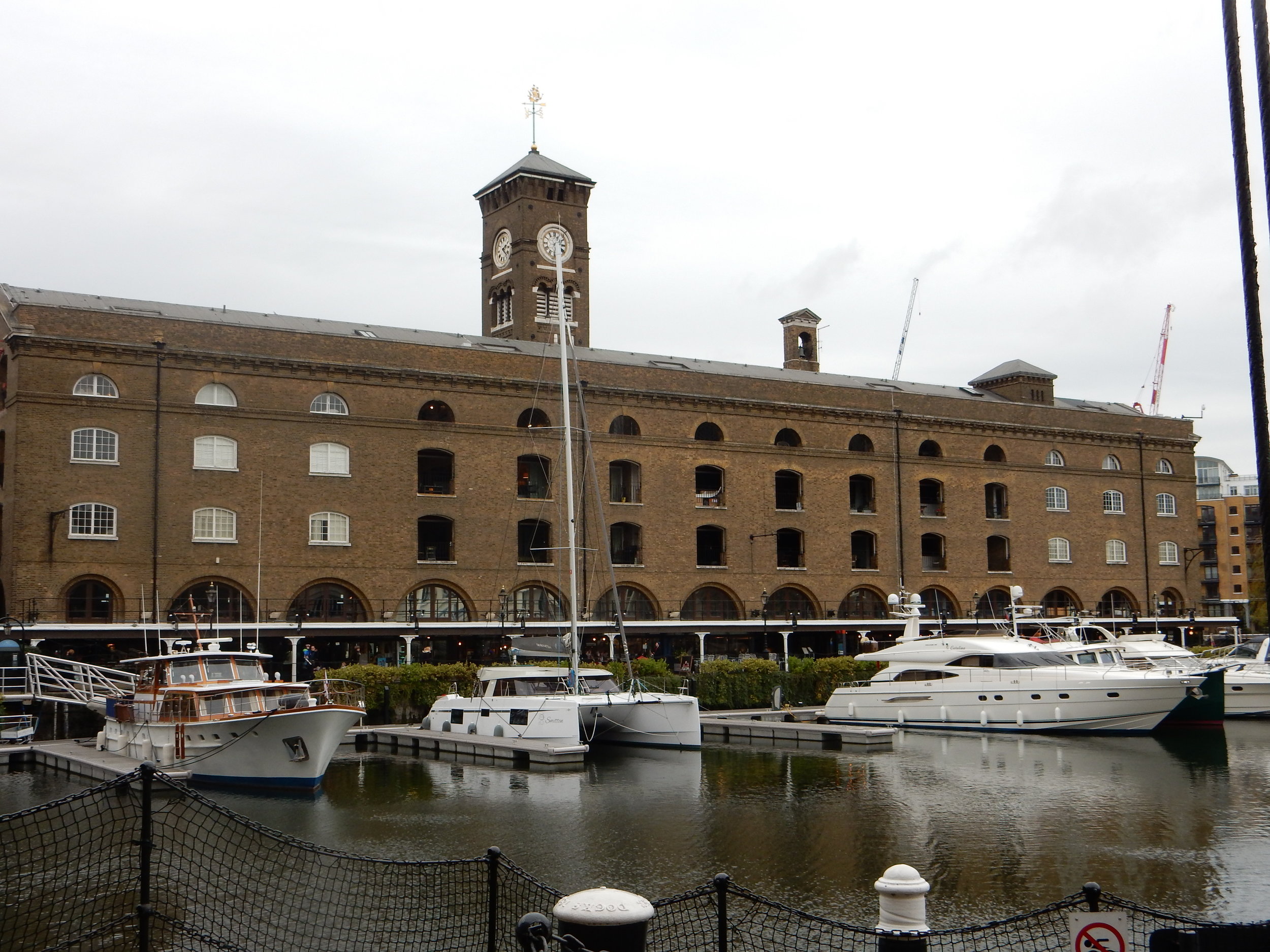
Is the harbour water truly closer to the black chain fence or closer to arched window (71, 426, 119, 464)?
the black chain fence

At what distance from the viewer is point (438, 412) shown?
48594 millimetres

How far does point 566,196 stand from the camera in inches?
2601

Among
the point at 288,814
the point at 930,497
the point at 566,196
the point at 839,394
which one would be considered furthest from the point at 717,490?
the point at 288,814

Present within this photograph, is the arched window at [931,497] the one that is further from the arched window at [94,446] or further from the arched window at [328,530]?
the arched window at [94,446]

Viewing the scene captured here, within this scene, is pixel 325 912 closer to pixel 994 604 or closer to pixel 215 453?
pixel 215 453

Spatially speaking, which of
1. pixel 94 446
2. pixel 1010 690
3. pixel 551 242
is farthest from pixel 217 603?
pixel 551 242

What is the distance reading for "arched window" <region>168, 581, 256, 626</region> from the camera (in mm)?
42188

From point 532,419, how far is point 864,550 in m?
17.1

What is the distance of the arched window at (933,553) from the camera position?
5866 centimetres

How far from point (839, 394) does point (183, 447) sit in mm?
28034

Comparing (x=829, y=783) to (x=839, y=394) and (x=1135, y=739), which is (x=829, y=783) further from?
(x=839, y=394)

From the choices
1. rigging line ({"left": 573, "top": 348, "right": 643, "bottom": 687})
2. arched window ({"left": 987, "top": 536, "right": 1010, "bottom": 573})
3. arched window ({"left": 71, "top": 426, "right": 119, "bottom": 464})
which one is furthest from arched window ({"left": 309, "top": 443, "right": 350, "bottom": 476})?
arched window ({"left": 987, "top": 536, "right": 1010, "bottom": 573})

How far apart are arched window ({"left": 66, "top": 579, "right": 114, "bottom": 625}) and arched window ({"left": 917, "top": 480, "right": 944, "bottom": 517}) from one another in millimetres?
34687

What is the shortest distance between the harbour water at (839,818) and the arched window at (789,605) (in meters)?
20.0
